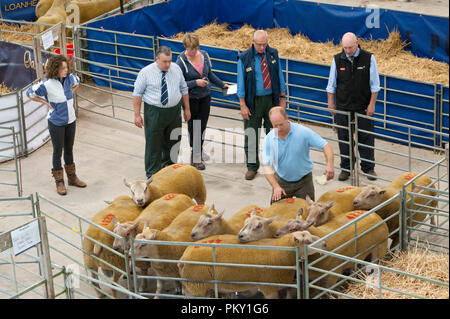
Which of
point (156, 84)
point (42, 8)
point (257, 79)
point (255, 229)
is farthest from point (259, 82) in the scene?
point (42, 8)

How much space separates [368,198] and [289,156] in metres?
0.96

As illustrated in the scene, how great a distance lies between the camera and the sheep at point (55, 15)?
1603 cm

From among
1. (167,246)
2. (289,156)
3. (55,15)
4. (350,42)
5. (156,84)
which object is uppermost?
(350,42)

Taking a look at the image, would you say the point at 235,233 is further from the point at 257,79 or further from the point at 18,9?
the point at 18,9

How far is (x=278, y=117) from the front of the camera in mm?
8594

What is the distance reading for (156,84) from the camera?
1048cm

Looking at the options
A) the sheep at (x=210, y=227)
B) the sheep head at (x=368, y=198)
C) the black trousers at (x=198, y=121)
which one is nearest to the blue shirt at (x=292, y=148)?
the sheep head at (x=368, y=198)

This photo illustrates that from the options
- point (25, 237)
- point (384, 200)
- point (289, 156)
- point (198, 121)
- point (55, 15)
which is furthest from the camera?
point (55, 15)

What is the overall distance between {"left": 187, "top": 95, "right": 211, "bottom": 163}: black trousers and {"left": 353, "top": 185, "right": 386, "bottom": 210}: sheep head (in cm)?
340

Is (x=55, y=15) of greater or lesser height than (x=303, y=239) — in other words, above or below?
above

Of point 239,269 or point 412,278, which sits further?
point 412,278

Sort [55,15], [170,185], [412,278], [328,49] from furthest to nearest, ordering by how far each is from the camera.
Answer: [55,15] → [328,49] → [170,185] → [412,278]
